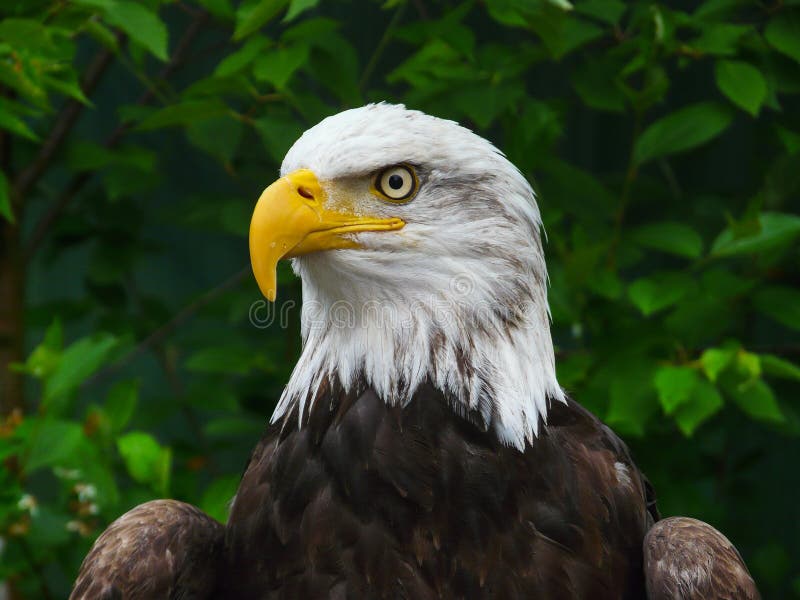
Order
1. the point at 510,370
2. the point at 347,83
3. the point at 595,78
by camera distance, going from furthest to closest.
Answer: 1. the point at 595,78
2. the point at 347,83
3. the point at 510,370

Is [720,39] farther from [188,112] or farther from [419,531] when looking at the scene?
[419,531]

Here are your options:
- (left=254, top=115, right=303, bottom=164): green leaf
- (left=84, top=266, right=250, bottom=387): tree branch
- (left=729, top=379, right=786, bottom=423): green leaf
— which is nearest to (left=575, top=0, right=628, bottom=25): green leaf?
(left=254, top=115, right=303, bottom=164): green leaf

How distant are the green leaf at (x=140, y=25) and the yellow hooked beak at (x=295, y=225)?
2.92 feet

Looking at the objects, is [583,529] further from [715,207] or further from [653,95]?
[715,207]

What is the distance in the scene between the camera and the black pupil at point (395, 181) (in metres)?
2.14

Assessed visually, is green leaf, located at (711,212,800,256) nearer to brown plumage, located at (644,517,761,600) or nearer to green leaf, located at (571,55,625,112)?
green leaf, located at (571,55,625,112)

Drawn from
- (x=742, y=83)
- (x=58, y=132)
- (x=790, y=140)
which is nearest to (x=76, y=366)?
(x=58, y=132)

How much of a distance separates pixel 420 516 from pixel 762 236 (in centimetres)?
147

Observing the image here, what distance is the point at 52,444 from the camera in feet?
10.0

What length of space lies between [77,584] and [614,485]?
1.13m

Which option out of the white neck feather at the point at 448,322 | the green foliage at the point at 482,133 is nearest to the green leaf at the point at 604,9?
the green foliage at the point at 482,133

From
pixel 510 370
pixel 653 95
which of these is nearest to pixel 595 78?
pixel 653 95

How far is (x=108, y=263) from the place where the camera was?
4.12 m

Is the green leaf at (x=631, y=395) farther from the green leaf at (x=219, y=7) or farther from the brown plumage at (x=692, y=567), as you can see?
the green leaf at (x=219, y=7)
